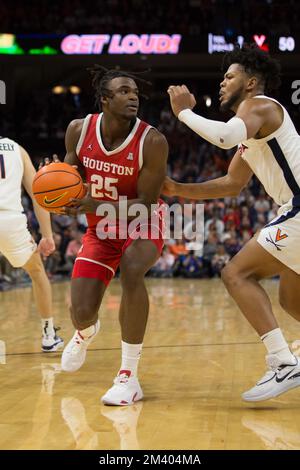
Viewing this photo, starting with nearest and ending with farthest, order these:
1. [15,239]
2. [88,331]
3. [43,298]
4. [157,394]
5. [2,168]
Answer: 1. [157,394]
2. [88,331]
3. [15,239]
4. [2,168]
5. [43,298]

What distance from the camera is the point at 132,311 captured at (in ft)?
14.5

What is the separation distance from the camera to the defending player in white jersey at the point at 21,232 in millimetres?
5969

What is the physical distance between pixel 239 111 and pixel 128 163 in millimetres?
847

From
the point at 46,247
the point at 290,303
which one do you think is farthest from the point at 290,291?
the point at 46,247

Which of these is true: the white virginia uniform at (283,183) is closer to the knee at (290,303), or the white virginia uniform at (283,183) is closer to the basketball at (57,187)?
the knee at (290,303)

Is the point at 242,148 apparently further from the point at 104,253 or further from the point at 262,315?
the point at 104,253

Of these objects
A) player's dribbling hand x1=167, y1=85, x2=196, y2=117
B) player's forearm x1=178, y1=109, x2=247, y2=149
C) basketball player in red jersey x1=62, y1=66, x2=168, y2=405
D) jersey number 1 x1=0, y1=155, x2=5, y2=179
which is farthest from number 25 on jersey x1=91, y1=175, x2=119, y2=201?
jersey number 1 x1=0, y1=155, x2=5, y2=179

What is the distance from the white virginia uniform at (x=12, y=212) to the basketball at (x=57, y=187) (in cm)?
164

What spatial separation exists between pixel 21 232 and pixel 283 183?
2.56 m

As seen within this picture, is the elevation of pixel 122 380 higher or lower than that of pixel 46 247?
lower

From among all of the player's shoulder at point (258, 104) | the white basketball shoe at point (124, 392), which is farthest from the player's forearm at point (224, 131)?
the white basketball shoe at point (124, 392)

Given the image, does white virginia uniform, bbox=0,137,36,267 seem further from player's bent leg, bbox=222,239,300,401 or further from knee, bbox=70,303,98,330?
player's bent leg, bbox=222,239,300,401

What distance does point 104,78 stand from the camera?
478 centimetres

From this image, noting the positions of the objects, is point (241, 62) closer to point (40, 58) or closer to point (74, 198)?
point (74, 198)
